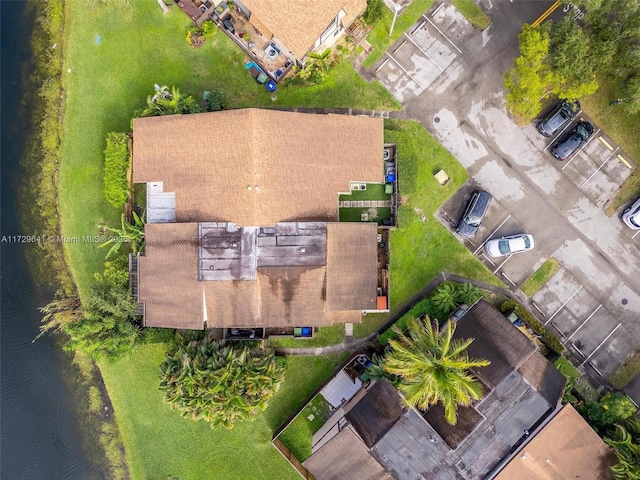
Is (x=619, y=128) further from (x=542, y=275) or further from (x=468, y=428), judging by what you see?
(x=468, y=428)

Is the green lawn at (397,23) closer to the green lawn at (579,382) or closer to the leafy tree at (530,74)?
the leafy tree at (530,74)

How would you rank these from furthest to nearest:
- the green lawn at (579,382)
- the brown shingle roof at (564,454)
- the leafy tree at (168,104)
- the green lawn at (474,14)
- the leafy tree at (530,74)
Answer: the green lawn at (474,14), the green lawn at (579,382), the leafy tree at (168,104), the leafy tree at (530,74), the brown shingle roof at (564,454)

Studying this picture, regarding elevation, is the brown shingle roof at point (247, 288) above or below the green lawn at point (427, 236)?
below

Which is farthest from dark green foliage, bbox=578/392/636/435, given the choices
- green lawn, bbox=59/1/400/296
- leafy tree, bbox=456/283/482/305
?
green lawn, bbox=59/1/400/296

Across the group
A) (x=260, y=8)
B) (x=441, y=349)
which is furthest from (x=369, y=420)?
(x=260, y=8)

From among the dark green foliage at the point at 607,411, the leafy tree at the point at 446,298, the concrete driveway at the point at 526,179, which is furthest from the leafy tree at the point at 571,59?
the dark green foliage at the point at 607,411

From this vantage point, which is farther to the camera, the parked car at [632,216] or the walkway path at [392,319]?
the walkway path at [392,319]

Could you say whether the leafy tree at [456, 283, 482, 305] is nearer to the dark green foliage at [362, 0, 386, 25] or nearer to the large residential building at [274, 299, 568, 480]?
the large residential building at [274, 299, 568, 480]

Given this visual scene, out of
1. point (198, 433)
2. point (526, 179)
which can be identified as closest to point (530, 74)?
point (526, 179)

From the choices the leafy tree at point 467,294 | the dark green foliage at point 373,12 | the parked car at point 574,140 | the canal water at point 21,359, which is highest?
the parked car at point 574,140

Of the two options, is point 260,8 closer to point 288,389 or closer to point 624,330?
point 288,389
